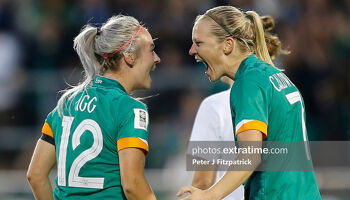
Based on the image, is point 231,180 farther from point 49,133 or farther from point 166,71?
point 166,71

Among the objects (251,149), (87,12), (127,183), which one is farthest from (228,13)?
(87,12)

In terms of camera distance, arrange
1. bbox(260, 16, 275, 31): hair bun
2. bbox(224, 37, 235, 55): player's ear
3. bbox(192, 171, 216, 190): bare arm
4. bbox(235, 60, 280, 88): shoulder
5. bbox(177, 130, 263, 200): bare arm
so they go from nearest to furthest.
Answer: bbox(177, 130, 263, 200): bare arm
bbox(235, 60, 280, 88): shoulder
bbox(224, 37, 235, 55): player's ear
bbox(192, 171, 216, 190): bare arm
bbox(260, 16, 275, 31): hair bun

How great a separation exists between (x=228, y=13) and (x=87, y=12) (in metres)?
5.74

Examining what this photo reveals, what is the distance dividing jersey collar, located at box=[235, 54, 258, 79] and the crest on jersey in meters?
0.56

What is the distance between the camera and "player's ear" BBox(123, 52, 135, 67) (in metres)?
4.10

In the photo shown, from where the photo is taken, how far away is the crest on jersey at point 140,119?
3775 millimetres

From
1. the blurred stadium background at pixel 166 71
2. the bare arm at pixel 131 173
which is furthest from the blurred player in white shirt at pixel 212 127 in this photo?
the blurred stadium background at pixel 166 71

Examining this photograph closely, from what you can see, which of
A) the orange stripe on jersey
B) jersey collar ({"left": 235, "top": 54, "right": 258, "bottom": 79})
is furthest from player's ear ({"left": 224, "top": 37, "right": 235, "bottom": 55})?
the orange stripe on jersey

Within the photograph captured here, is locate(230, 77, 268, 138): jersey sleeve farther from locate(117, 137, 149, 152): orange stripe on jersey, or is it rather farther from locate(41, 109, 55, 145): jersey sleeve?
locate(41, 109, 55, 145): jersey sleeve

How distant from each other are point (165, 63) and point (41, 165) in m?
4.71

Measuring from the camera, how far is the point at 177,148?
7.89 meters

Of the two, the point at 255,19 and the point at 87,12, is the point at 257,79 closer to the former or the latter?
the point at 255,19

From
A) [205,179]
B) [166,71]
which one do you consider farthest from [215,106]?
[166,71]

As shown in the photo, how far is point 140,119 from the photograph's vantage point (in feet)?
12.5
